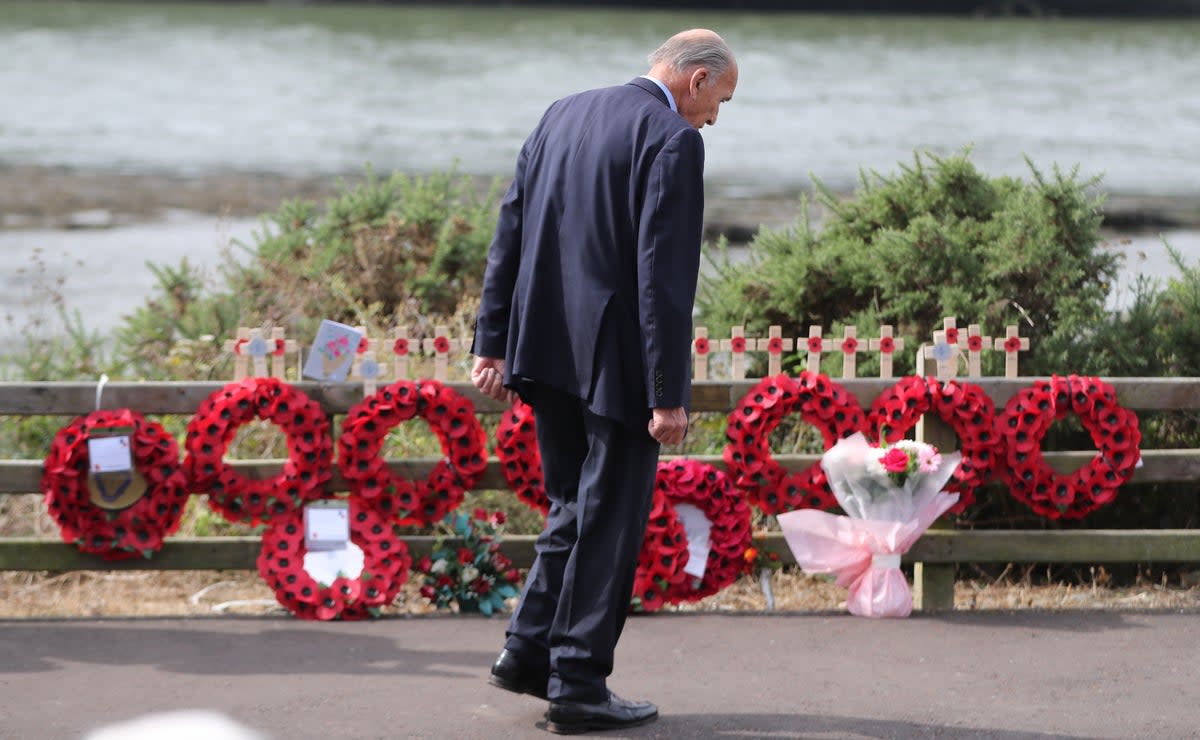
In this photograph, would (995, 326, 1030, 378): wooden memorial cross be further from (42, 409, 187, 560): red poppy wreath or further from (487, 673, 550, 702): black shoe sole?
(42, 409, 187, 560): red poppy wreath

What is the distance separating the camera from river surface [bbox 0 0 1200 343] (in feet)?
84.8

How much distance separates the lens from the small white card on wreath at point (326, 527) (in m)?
5.81

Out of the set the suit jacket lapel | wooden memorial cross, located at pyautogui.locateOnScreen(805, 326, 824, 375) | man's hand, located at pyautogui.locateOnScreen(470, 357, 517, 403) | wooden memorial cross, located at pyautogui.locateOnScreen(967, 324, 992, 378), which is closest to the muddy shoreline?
wooden memorial cross, located at pyautogui.locateOnScreen(805, 326, 824, 375)

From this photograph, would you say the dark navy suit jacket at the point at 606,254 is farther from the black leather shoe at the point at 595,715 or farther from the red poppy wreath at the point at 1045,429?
the red poppy wreath at the point at 1045,429

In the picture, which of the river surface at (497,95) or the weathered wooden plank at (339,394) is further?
the river surface at (497,95)

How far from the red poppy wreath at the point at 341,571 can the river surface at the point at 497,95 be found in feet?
33.2

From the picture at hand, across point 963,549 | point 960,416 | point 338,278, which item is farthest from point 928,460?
point 338,278

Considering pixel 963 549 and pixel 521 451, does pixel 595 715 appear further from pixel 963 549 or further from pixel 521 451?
pixel 963 549

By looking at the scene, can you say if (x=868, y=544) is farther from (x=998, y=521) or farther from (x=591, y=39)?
(x=591, y=39)

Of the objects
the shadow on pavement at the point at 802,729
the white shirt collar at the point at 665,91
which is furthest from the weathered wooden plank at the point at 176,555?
the white shirt collar at the point at 665,91

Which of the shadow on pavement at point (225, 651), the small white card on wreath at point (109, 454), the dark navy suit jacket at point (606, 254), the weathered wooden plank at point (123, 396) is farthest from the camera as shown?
the weathered wooden plank at point (123, 396)

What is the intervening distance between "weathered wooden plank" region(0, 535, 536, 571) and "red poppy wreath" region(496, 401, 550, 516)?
0.23m

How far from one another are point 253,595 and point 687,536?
2078 mm

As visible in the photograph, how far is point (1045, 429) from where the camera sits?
19.1ft
